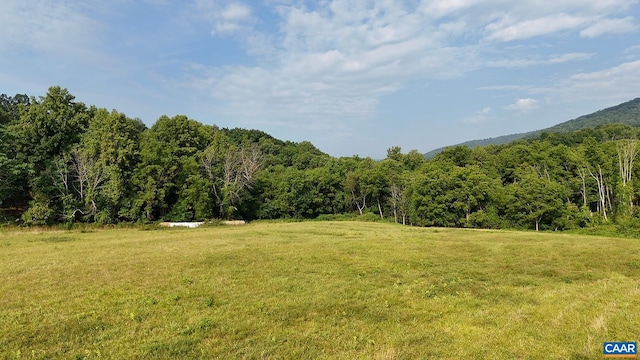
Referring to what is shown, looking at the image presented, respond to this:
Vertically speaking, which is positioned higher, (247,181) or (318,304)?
(247,181)

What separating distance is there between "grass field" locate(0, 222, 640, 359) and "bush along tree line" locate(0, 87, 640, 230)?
2758 cm

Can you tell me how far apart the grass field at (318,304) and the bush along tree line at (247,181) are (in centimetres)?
2758

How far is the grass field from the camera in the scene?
7.94 metres

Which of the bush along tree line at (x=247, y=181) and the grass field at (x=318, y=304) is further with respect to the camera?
the bush along tree line at (x=247, y=181)

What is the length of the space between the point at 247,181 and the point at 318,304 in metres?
49.8

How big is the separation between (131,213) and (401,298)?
43186mm

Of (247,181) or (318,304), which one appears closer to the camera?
(318,304)

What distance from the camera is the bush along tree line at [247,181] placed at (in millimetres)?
44062

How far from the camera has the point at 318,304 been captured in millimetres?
11086

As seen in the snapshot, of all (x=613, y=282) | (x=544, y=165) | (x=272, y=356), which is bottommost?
(x=613, y=282)

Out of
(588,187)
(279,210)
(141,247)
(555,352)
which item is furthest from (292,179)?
(555,352)

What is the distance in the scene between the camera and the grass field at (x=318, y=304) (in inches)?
313

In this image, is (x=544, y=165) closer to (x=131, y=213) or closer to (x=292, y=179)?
(x=292, y=179)

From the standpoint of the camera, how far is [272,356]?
7.54 meters
